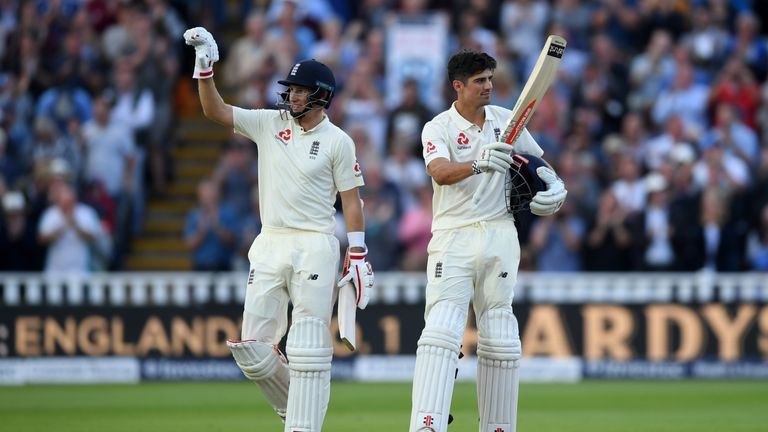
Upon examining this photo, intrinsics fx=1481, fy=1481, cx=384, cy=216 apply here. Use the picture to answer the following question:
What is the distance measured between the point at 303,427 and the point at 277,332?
1.93 feet

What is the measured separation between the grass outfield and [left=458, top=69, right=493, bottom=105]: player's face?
2558mm

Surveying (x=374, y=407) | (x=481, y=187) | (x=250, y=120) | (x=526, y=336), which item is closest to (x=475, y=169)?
(x=481, y=187)

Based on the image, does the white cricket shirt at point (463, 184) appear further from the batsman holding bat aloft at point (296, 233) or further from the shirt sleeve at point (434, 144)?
the batsman holding bat aloft at point (296, 233)

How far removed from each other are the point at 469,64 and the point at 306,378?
75.5 inches

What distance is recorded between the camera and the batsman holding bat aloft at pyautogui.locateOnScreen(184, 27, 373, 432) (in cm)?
810

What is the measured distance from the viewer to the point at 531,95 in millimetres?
8031

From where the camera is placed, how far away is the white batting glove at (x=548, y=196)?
791 centimetres

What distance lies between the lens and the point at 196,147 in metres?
17.9

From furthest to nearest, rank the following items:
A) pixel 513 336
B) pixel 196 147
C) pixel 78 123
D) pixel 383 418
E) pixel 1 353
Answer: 1. pixel 196 147
2. pixel 78 123
3. pixel 1 353
4. pixel 383 418
5. pixel 513 336

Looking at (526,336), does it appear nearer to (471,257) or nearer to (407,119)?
(407,119)

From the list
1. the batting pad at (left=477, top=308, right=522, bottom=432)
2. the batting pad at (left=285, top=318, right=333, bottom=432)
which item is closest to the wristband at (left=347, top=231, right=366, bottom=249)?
the batting pad at (left=285, top=318, right=333, bottom=432)

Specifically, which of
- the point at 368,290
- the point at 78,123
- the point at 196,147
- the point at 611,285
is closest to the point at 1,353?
the point at 78,123

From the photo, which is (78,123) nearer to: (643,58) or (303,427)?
(643,58)

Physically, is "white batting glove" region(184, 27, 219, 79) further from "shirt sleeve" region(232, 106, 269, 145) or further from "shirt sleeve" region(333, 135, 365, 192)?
"shirt sleeve" region(333, 135, 365, 192)
